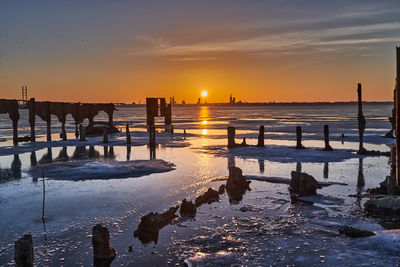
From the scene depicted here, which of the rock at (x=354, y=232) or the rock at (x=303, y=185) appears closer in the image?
the rock at (x=354, y=232)

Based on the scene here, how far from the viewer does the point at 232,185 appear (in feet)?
48.2

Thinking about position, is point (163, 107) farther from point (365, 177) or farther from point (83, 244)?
point (83, 244)

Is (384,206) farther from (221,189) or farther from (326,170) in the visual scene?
(326,170)

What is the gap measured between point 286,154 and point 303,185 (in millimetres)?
11401

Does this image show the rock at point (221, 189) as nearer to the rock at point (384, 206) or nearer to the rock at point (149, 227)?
the rock at point (149, 227)

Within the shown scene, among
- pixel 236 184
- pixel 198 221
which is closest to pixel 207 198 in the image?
pixel 236 184

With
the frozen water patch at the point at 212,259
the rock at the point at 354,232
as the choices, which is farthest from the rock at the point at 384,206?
the frozen water patch at the point at 212,259

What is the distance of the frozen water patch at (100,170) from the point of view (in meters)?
18.1

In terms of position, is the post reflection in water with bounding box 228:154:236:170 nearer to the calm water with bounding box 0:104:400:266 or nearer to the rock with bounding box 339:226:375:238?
the calm water with bounding box 0:104:400:266

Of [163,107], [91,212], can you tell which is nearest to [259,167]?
[91,212]

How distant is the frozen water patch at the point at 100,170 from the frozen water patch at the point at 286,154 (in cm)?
648

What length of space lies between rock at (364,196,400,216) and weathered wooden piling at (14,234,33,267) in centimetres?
969

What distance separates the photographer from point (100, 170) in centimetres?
1928

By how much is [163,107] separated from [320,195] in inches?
2022
